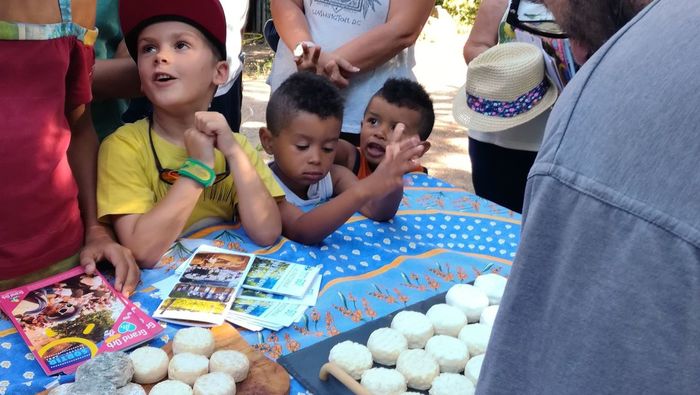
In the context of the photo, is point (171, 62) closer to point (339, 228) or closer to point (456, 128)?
point (339, 228)

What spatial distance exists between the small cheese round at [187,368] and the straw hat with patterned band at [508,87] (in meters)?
1.47

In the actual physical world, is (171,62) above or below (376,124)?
above

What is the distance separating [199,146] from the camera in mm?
1868

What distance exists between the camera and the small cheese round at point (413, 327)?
161 cm

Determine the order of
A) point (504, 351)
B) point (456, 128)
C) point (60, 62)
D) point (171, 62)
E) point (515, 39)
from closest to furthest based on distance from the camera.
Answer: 1. point (504, 351)
2. point (60, 62)
3. point (171, 62)
4. point (515, 39)
5. point (456, 128)

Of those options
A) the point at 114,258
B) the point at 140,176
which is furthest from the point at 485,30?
the point at 114,258

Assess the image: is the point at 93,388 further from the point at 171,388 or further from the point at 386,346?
the point at 386,346

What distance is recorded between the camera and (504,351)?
66 cm

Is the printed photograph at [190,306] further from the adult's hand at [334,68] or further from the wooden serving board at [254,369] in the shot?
the adult's hand at [334,68]

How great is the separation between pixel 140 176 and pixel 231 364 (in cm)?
78

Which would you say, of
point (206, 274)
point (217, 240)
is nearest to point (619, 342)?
point (206, 274)

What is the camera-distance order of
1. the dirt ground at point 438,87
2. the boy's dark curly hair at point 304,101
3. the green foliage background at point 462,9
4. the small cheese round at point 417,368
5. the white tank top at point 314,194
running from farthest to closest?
the green foliage background at point 462,9 → the dirt ground at point 438,87 → the white tank top at point 314,194 → the boy's dark curly hair at point 304,101 → the small cheese round at point 417,368

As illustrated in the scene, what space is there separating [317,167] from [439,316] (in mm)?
792

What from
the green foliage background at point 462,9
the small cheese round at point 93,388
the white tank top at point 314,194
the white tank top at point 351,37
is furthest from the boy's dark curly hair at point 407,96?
the green foliage background at point 462,9
